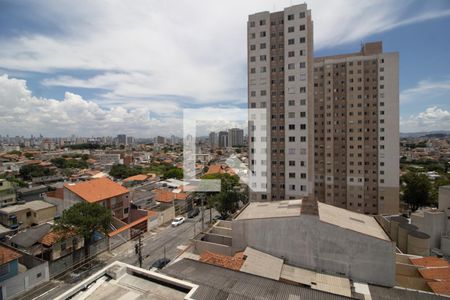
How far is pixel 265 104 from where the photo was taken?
17.2 metres

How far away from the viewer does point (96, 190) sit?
17.1 meters

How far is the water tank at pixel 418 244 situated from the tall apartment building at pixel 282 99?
237 inches

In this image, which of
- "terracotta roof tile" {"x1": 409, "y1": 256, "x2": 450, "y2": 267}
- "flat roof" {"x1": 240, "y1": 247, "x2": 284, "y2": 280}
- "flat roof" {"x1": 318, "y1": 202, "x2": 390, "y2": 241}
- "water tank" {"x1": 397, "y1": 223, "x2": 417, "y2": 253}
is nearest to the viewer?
"flat roof" {"x1": 240, "y1": 247, "x2": 284, "y2": 280}

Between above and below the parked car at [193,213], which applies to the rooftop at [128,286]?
above

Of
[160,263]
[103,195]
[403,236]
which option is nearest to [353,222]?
[403,236]

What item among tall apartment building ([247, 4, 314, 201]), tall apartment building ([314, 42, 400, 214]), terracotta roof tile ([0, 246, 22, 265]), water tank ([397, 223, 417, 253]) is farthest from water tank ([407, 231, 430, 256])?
terracotta roof tile ([0, 246, 22, 265])

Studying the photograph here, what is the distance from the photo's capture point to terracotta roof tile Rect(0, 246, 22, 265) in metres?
9.99

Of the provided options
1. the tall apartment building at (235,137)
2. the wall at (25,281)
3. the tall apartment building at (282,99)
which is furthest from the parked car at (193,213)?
the wall at (25,281)

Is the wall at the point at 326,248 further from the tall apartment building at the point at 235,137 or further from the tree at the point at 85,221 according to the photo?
the tall apartment building at the point at 235,137

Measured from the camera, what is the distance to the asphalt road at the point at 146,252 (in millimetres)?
10867

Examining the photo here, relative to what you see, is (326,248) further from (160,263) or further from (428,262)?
(160,263)

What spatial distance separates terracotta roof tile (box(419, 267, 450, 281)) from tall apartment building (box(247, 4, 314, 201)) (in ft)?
24.5

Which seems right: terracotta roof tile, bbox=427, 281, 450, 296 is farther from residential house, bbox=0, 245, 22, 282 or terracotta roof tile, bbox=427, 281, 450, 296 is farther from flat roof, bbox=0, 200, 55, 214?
flat roof, bbox=0, 200, 55, 214

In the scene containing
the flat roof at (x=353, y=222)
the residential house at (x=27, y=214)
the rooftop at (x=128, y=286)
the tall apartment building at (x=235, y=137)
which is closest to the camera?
the rooftop at (x=128, y=286)
